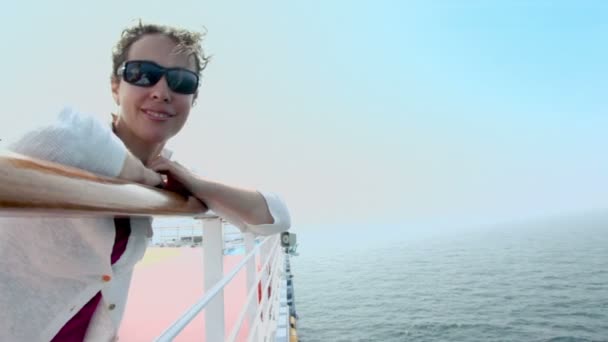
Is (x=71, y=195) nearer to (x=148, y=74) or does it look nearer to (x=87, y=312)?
(x=87, y=312)

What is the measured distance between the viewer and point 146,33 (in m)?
0.94

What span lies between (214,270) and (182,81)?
2.46ft

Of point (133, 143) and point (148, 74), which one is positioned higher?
point (148, 74)

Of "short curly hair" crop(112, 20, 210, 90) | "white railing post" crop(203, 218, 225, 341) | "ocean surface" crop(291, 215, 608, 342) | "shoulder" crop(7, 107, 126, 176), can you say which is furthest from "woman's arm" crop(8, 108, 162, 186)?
"ocean surface" crop(291, 215, 608, 342)

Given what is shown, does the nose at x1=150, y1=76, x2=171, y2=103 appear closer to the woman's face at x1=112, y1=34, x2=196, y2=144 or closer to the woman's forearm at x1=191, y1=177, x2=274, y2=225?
the woman's face at x1=112, y1=34, x2=196, y2=144

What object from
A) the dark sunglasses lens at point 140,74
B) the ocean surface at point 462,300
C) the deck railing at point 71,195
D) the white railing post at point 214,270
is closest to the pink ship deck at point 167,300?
the white railing post at point 214,270

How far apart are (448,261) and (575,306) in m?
18.4

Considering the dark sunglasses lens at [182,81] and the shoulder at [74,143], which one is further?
the dark sunglasses lens at [182,81]

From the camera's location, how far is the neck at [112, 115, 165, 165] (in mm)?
908

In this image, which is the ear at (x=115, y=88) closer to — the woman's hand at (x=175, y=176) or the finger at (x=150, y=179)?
the woman's hand at (x=175, y=176)

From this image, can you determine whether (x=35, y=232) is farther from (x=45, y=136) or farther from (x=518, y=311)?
(x=518, y=311)

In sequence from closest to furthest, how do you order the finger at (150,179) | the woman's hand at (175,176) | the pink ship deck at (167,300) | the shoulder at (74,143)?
the shoulder at (74,143), the finger at (150,179), the woman's hand at (175,176), the pink ship deck at (167,300)

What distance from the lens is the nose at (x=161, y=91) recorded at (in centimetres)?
90

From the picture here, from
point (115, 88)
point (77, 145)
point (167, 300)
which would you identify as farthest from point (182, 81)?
point (167, 300)
